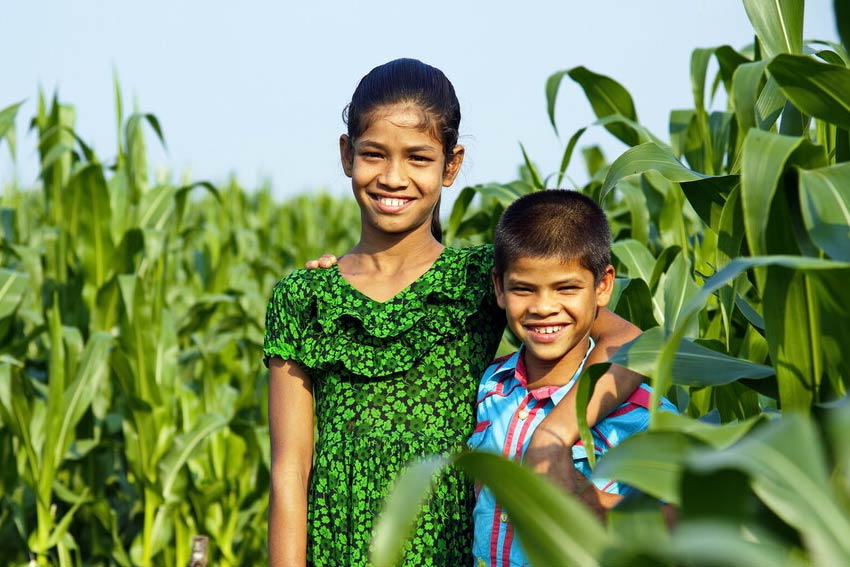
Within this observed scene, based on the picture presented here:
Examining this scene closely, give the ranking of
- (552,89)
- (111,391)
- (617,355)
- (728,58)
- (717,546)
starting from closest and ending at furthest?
(717,546) → (617,355) → (728,58) → (552,89) → (111,391)

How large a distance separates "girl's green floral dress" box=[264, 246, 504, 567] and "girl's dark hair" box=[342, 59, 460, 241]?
27 cm

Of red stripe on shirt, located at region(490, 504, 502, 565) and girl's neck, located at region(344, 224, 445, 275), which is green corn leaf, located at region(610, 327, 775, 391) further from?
girl's neck, located at region(344, 224, 445, 275)

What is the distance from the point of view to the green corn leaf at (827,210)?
4.22 ft

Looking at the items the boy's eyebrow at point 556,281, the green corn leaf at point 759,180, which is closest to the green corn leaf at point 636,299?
the boy's eyebrow at point 556,281

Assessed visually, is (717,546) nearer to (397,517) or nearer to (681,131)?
(397,517)

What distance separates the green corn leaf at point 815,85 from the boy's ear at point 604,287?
1.56ft

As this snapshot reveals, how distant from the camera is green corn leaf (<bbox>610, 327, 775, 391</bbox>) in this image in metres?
1.46

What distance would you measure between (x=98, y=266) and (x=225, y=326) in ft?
4.35

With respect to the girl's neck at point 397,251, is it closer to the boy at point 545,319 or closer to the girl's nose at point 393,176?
the girl's nose at point 393,176

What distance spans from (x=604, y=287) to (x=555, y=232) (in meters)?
0.16

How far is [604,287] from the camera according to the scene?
6.20ft

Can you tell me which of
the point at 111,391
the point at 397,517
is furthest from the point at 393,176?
the point at 111,391

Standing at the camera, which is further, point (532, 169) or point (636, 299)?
point (532, 169)

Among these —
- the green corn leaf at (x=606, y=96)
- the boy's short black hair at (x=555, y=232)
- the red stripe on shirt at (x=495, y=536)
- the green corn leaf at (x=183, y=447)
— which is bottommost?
the green corn leaf at (x=183, y=447)
